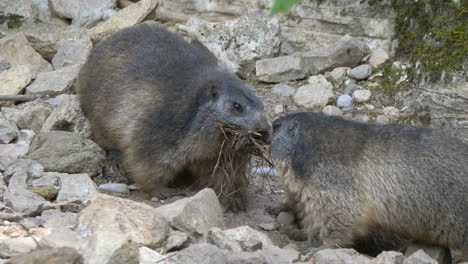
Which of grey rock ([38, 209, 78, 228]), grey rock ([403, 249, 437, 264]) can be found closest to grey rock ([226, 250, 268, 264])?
grey rock ([403, 249, 437, 264])

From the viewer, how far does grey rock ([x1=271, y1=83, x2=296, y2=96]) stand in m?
10.5

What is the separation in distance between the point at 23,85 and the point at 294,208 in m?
4.70

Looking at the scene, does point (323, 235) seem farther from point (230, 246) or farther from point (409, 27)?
point (409, 27)

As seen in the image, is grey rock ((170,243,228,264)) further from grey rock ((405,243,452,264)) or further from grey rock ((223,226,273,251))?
grey rock ((405,243,452,264))

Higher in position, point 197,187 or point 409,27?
point 409,27

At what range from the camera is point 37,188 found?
704 cm

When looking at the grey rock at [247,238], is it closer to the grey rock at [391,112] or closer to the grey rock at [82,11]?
the grey rock at [391,112]

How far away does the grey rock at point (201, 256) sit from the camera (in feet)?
16.1

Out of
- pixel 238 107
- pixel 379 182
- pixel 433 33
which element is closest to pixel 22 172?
pixel 238 107

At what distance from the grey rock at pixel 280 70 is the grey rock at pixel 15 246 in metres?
6.34

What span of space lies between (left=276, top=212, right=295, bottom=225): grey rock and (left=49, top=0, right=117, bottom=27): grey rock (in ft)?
20.5

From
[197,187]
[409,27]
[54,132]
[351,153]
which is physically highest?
[409,27]

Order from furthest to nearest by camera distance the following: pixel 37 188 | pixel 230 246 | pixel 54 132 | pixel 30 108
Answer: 1. pixel 30 108
2. pixel 54 132
3. pixel 37 188
4. pixel 230 246

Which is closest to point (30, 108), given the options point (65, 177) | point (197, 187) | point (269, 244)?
point (65, 177)
